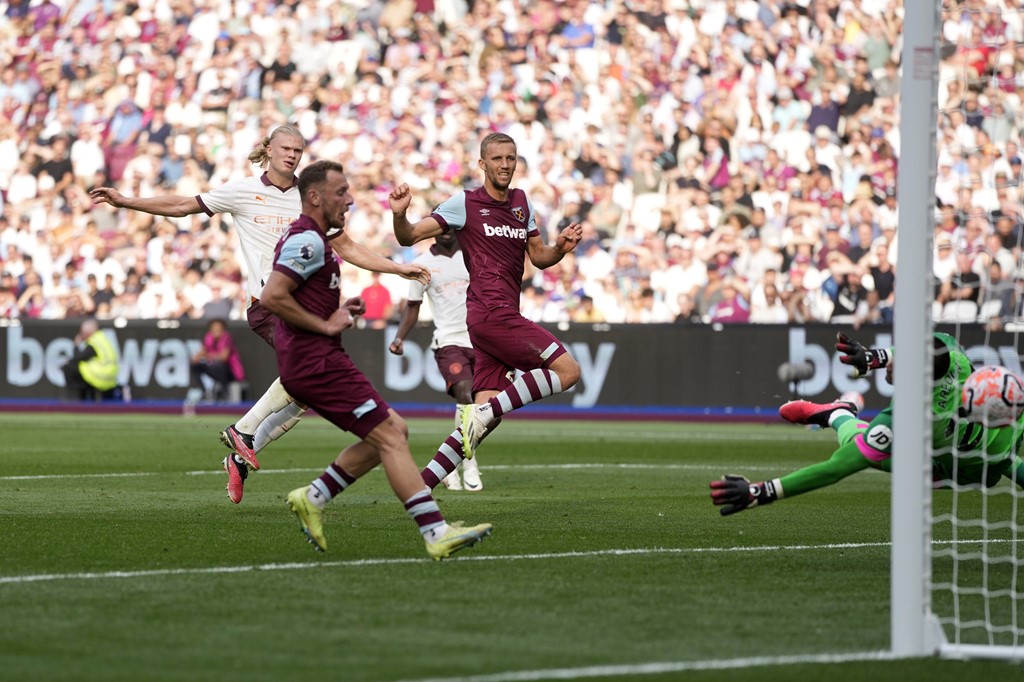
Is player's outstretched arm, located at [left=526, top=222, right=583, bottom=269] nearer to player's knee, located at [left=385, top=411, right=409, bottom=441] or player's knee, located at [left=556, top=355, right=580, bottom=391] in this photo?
player's knee, located at [left=556, top=355, right=580, bottom=391]

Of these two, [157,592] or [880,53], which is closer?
[157,592]

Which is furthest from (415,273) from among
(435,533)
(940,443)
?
(940,443)

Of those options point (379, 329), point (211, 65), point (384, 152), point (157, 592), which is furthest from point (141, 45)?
point (157, 592)

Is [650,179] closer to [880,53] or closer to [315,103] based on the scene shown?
[880,53]

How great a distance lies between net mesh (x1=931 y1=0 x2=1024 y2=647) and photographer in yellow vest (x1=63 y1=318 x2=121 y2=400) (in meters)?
13.0

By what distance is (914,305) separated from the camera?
661 cm

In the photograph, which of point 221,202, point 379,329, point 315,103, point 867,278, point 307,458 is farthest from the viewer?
point 315,103

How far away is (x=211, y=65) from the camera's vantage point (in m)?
30.8

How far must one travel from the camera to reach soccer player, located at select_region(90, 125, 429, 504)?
11633 millimetres

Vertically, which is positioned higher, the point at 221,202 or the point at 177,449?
the point at 221,202

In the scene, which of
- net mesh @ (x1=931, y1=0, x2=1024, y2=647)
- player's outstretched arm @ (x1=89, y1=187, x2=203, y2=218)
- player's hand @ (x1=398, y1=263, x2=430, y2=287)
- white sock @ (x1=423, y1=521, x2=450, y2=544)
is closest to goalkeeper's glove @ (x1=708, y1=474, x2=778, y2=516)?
net mesh @ (x1=931, y1=0, x2=1024, y2=647)

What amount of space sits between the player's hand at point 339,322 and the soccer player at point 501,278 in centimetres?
252

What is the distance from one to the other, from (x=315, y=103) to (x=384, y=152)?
6.42ft

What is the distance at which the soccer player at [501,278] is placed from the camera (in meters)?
11.2
